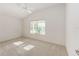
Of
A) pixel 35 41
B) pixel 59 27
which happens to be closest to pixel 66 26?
pixel 59 27

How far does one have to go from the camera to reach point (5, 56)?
210cm

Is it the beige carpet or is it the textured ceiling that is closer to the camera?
the textured ceiling

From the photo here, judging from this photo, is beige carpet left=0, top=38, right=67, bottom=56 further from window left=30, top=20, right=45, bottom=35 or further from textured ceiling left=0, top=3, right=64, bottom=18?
textured ceiling left=0, top=3, right=64, bottom=18

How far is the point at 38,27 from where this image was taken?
2109 mm

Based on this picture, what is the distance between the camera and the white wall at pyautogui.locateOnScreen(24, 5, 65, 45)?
6.78ft

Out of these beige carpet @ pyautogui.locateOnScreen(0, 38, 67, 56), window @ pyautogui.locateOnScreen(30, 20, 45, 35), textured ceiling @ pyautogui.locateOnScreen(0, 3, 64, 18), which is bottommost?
beige carpet @ pyautogui.locateOnScreen(0, 38, 67, 56)

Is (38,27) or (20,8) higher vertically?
(20,8)

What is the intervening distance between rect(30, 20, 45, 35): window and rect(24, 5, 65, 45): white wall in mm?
92

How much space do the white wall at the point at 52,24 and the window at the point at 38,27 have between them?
92 mm

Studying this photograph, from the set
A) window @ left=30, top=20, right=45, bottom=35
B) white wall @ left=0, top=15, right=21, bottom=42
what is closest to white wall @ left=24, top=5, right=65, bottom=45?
window @ left=30, top=20, right=45, bottom=35

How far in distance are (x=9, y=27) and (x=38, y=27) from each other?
0.71 metres

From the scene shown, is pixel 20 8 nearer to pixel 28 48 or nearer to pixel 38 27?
pixel 38 27

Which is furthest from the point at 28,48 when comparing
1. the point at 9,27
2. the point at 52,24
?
the point at 52,24

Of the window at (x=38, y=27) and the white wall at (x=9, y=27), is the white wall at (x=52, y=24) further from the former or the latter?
the white wall at (x=9, y=27)
